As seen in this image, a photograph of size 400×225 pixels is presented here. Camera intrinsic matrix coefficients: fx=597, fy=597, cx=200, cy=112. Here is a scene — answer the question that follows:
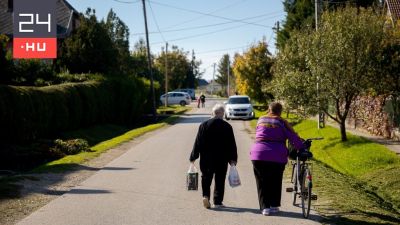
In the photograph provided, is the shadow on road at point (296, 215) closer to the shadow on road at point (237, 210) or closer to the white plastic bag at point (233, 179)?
the shadow on road at point (237, 210)

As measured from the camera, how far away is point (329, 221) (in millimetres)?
8469

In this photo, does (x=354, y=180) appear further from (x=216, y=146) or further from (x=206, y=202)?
(x=216, y=146)

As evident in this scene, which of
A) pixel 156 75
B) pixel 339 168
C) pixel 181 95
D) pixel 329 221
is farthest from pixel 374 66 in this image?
pixel 156 75

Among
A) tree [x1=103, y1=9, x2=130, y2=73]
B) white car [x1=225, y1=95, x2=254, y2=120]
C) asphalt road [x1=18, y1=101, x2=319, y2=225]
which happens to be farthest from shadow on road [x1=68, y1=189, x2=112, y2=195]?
tree [x1=103, y1=9, x2=130, y2=73]

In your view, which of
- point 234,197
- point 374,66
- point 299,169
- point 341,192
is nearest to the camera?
point 299,169

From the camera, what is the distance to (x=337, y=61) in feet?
74.0

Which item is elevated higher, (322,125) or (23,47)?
(23,47)

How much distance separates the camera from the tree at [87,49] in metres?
41.8

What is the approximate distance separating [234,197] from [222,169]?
140cm

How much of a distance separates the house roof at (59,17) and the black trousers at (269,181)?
129 feet

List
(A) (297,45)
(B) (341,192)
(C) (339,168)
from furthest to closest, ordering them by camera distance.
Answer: (A) (297,45) → (C) (339,168) → (B) (341,192)

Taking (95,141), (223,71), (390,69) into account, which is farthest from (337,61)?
(223,71)

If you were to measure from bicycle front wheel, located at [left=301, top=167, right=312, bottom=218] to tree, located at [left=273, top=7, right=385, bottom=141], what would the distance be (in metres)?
14.3

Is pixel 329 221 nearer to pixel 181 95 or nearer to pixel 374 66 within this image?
pixel 374 66
